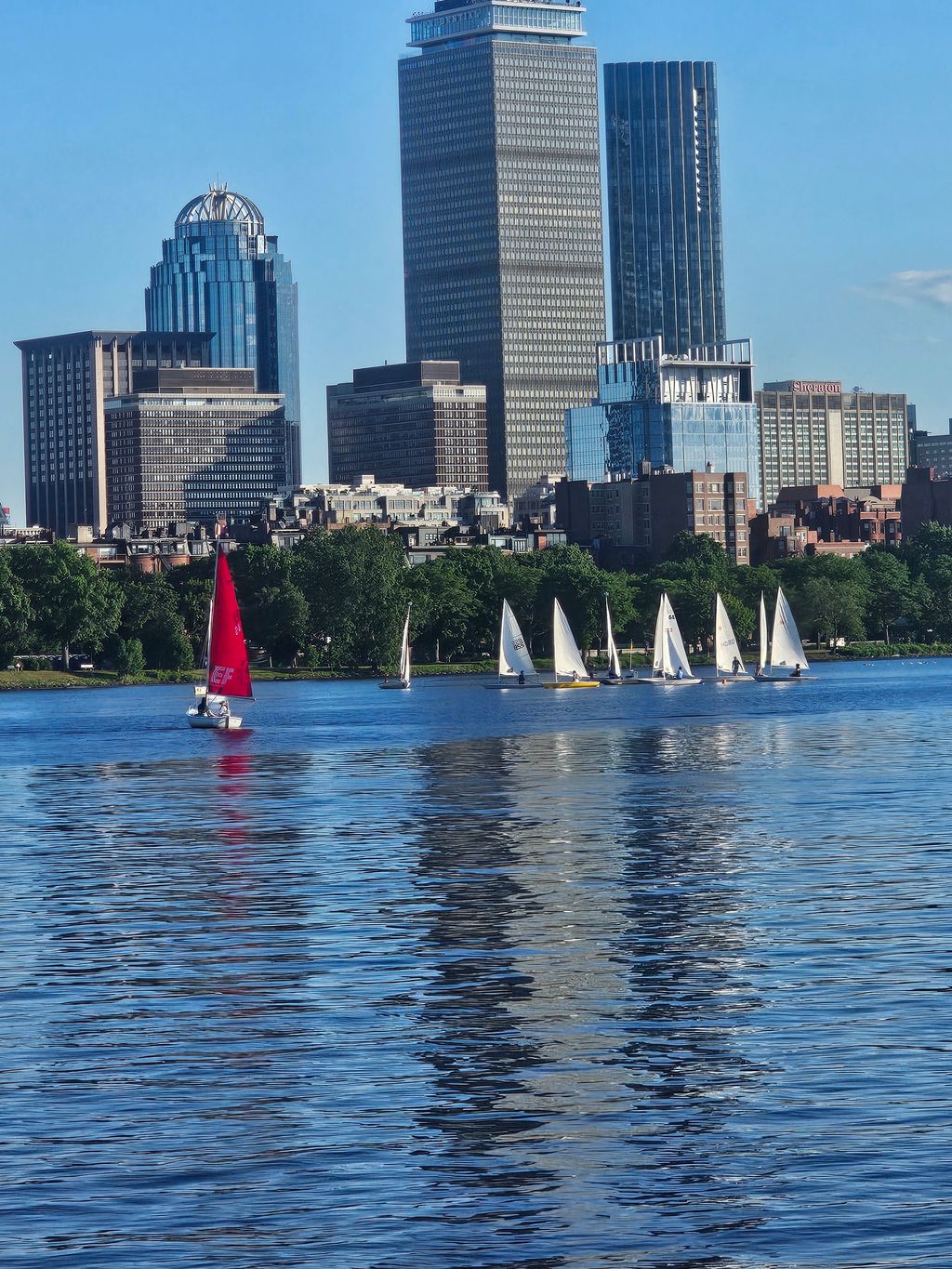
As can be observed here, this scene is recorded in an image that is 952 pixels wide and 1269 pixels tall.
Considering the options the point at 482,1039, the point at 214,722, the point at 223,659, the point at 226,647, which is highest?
the point at 226,647

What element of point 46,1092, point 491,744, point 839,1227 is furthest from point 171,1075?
point 491,744

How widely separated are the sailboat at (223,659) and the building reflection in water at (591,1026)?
57224 millimetres

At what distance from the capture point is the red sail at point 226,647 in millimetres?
123744

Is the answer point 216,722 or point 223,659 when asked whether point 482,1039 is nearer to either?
point 223,659

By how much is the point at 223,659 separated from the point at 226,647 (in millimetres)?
1967

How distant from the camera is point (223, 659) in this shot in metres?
129

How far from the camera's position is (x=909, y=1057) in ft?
98.2

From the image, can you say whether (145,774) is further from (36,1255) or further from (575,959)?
(36,1255)

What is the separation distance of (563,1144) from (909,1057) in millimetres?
6151

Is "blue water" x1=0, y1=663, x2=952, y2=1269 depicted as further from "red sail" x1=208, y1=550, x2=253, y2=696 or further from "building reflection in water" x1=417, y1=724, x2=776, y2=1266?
"red sail" x1=208, y1=550, x2=253, y2=696

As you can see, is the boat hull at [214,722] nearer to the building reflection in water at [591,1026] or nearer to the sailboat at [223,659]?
the sailboat at [223,659]

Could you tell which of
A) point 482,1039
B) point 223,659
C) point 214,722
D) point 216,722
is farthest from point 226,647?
point 482,1039

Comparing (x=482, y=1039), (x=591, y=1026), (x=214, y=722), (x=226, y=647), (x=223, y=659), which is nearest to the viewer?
(x=482, y=1039)

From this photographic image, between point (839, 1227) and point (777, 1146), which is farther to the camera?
point (777, 1146)
